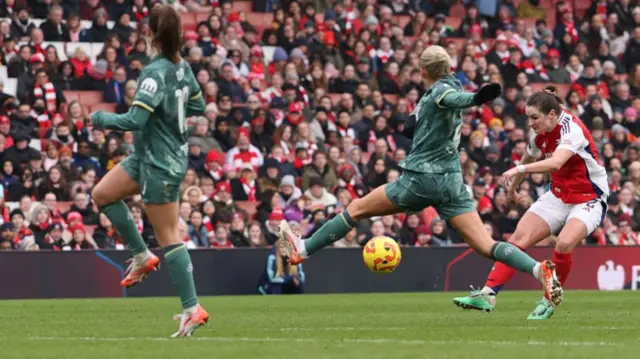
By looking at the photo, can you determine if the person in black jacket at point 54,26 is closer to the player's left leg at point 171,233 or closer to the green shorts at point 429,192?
the green shorts at point 429,192

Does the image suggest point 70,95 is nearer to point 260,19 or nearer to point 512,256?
point 260,19

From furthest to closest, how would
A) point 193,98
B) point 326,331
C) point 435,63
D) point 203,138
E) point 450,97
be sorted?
point 203,138, point 435,63, point 450,97, point 326,331, point 193,98

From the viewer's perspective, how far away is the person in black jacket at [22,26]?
24.7 metres

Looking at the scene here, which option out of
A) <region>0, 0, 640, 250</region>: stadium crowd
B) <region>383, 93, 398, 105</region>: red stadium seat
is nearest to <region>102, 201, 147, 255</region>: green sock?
<region>0, 0, 640, 250</region>: stadium crowd

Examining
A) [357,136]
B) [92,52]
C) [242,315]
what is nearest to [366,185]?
[357,136]

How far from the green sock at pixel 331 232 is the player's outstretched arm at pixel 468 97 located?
137 centimetres

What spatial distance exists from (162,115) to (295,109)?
15729 mm

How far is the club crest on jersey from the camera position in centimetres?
995

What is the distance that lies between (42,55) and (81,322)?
39.2ft

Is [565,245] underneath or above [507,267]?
above

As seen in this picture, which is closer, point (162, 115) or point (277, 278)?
point (162, 115)

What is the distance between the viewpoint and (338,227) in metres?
12.6

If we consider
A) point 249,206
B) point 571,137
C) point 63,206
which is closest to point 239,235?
point 249,206

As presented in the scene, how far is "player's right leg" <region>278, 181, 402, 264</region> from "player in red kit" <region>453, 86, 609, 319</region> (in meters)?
1.29
